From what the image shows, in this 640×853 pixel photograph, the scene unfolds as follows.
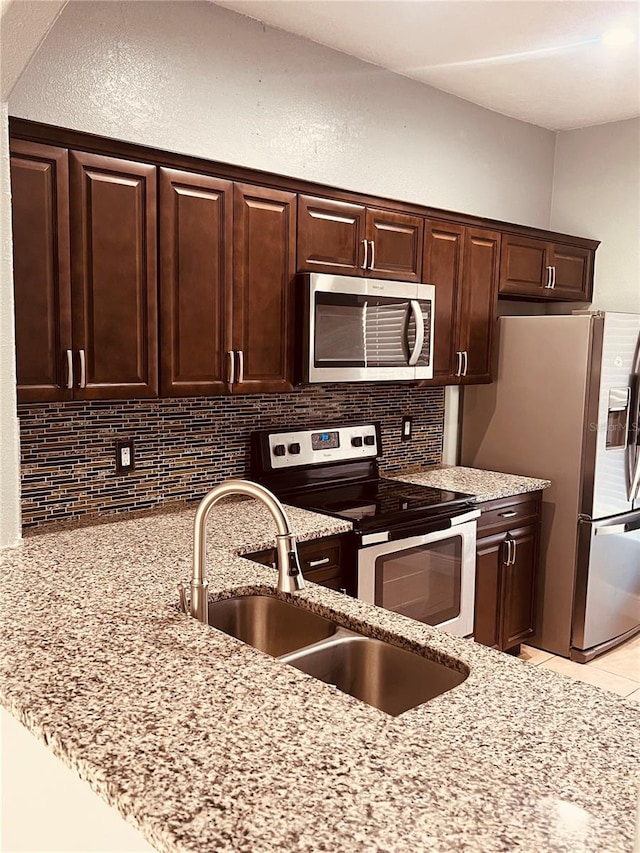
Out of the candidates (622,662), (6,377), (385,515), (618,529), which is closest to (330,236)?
(385,515)

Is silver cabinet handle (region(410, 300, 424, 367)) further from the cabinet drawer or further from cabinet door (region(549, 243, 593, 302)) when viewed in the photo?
cabinet door (region(549, 243, 593, 302))

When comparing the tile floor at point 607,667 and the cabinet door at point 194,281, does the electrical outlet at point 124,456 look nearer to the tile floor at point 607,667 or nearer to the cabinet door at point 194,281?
the cabinet door at point 194,281

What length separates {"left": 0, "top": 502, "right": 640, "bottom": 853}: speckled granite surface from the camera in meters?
0.92

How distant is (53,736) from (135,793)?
22cm

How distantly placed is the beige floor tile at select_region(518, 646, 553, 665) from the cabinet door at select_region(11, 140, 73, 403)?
2706 millimetres

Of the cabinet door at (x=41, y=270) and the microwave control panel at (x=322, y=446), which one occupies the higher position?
the cabinet door at (x=41, y=270)

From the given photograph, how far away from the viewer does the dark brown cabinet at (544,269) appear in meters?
3.91

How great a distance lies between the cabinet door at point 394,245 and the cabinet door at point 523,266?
0.69m

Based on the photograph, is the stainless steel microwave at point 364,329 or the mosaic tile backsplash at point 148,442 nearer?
the mosaic tile backsplash at point 148,442

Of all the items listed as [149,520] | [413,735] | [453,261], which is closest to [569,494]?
[453,261]

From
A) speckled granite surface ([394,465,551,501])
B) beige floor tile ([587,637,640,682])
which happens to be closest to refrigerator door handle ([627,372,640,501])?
speckled granite surface ([394,465,551,501])

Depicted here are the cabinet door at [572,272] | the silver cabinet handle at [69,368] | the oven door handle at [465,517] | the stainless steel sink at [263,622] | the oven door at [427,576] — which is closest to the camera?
the stainless steel sink at [263,622]

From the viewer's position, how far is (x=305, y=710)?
122 centimetres

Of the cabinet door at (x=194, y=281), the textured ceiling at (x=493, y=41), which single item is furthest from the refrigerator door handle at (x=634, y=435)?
the cabinet door at (x=194, y=281)
